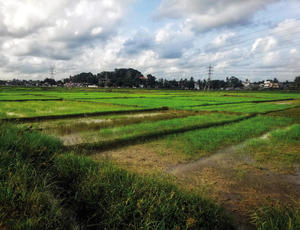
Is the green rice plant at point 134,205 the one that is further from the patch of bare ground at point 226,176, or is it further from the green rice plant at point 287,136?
the green rice plant at point 287,136

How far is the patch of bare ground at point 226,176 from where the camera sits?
337 cm

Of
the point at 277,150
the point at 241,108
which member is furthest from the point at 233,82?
the point at 277,150

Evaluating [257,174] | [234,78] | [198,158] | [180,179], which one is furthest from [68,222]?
[234,78]

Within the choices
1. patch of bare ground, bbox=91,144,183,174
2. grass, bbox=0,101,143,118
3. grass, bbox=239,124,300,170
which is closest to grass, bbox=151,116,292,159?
patch of bare ground, bbox=91,144,183,174

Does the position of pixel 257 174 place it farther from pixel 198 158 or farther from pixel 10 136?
pixel 10 136

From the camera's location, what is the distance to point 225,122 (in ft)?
35.7

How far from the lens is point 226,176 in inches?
172

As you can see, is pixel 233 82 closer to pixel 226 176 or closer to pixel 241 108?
pixel 241 108

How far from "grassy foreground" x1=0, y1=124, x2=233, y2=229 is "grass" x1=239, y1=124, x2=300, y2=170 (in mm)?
3299

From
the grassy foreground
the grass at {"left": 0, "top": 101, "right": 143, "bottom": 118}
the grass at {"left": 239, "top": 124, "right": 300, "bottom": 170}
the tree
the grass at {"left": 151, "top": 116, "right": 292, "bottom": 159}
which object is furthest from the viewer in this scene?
the tree

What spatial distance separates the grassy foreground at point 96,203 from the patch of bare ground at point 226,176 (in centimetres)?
72

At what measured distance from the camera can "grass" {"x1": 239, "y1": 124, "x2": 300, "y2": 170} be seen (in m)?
Result: 5.17

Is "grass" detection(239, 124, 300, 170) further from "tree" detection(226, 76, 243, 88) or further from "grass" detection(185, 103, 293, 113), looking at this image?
"tree" detection(226, 76, 243, 88)

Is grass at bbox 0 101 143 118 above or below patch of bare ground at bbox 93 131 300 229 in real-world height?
above
